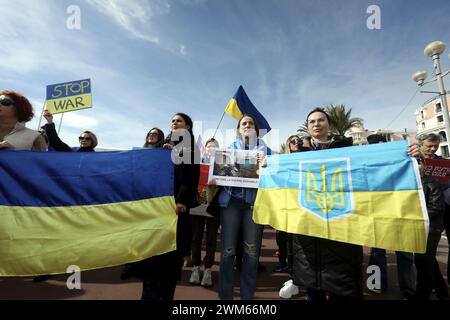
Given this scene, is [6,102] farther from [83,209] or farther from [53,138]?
[83,209]

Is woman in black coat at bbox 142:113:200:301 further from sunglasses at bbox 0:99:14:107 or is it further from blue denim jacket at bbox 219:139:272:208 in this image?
sunglasses at bbox 0:99:14:107

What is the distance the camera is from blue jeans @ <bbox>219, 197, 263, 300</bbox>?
8.27 feet

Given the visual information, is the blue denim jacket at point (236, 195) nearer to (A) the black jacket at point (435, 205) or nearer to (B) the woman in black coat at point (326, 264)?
(B) the woman in black coat at point (326, 264)

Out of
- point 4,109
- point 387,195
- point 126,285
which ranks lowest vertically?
point 126,285

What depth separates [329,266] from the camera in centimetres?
205

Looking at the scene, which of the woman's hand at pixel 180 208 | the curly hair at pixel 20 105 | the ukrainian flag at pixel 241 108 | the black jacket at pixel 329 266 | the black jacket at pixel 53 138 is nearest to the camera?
the black jacket at pixel 329 266

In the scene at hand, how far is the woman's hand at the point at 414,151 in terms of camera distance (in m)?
2.04

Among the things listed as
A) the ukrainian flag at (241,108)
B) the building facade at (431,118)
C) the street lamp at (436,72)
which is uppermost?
the building facade at (431,118)

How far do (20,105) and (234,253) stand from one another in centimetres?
275

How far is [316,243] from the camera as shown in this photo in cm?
223

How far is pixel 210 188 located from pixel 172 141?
70 cm

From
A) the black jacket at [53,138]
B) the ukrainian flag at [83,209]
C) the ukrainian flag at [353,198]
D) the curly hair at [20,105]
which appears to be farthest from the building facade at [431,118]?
the curly hair at [20,105]
